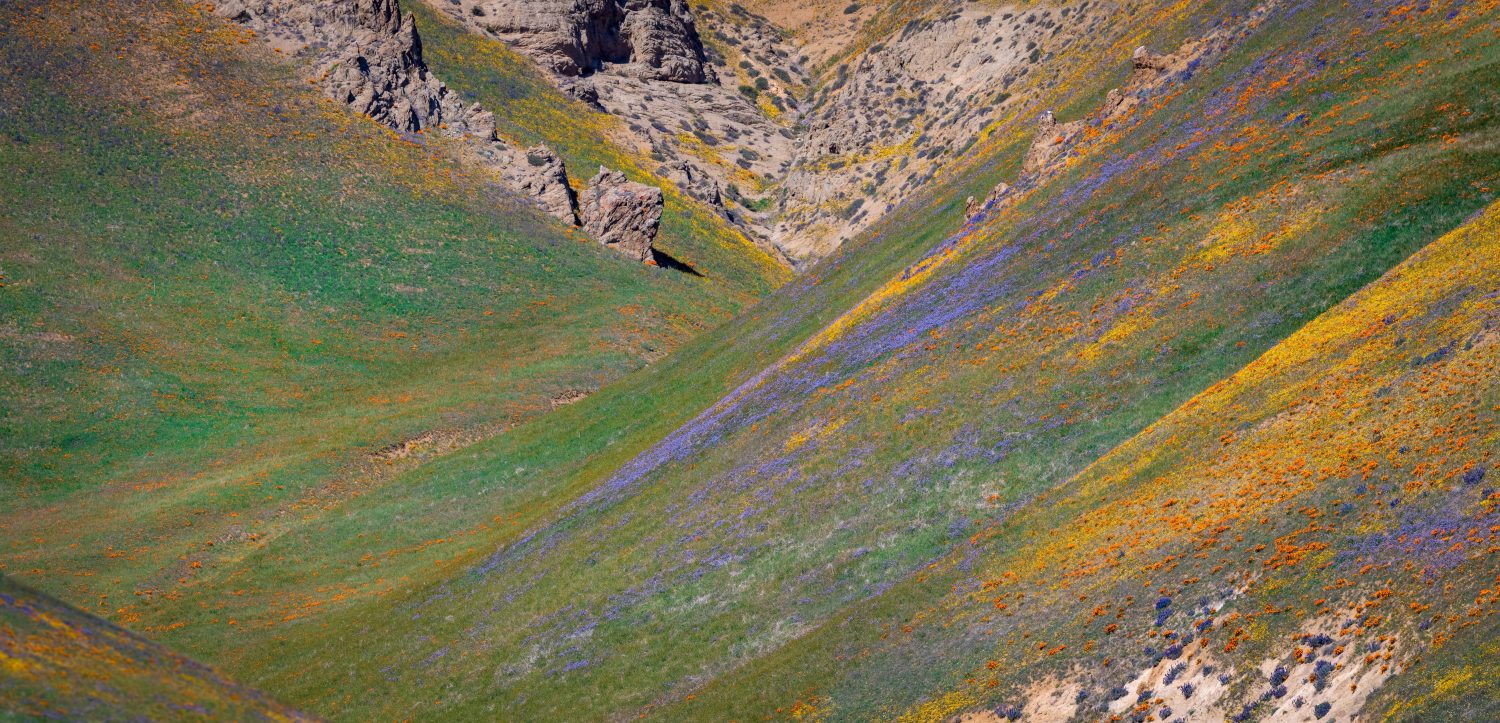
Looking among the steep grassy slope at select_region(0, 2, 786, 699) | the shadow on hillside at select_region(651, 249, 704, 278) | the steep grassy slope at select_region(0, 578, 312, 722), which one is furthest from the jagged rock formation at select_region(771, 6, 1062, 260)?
the steep grassy slope at select_region(0, 578, 312, 722)

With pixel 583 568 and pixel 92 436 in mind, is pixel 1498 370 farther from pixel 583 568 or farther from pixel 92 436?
pixel 92 436

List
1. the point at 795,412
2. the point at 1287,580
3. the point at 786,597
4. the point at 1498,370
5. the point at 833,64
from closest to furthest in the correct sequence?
1. the point at 1287,580
2. the point at 1498,370
3. the point at 786,597
4. the point at 795,412
5. the point at 833,64

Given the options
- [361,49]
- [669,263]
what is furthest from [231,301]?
[669,263]

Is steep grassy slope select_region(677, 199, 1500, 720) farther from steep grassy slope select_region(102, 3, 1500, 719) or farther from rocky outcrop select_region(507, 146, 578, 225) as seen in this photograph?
rocky outcrop select_region(507, 146, 578, 225)

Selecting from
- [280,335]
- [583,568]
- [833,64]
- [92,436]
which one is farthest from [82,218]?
[833,64]

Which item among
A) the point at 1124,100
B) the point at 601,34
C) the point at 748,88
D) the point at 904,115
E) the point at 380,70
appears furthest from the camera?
the point at 748,88

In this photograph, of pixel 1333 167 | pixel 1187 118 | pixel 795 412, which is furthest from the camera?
pixel 1187 118

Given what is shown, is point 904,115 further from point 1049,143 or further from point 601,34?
point 1049,143
